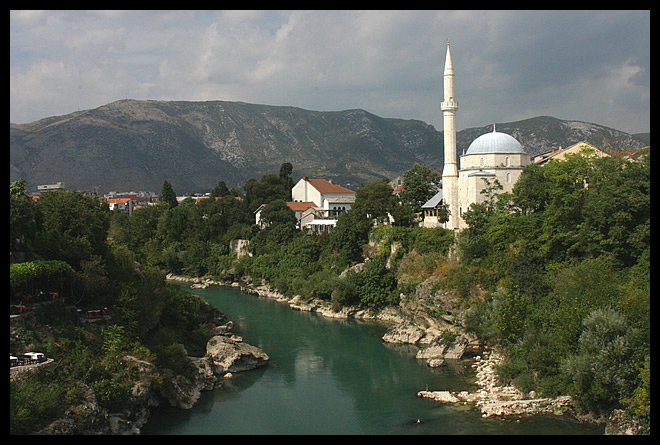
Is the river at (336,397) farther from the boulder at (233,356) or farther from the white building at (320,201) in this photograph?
the white building at (320,201)

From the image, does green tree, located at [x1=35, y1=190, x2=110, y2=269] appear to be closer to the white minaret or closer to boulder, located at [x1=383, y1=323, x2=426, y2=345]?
boulder, located at [x1=383, y1=323, x2=426, y2=345]

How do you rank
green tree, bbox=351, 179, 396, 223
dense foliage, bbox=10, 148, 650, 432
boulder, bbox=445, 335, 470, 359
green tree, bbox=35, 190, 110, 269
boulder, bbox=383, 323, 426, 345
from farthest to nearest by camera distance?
green tree, bbox=351, 179, 396, 223 → boulder, bbox=383, 323, 426, 345 → boulder, bbox=445, 335, 470, 359 → green tree, bbox=35, 190, 110, 269 → dense foliage, bbox=10, 148, 650, 432

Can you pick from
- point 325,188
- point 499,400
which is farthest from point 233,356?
point 325,188

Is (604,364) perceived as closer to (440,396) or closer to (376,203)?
(440,396)

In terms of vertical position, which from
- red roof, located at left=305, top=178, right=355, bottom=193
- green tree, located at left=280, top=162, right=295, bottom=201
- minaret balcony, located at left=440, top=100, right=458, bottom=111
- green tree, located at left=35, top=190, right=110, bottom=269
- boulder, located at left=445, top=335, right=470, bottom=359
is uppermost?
minaret balcony, located at left=440, top=100, right=458, bottom=111

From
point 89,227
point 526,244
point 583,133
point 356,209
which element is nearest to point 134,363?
point 89,227

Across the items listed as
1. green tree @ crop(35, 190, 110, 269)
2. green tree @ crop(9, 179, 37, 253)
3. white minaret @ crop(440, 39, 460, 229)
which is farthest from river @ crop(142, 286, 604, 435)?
white minaret @ crop(440, 39, 460, 229)

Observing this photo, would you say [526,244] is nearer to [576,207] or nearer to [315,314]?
[576,207]
